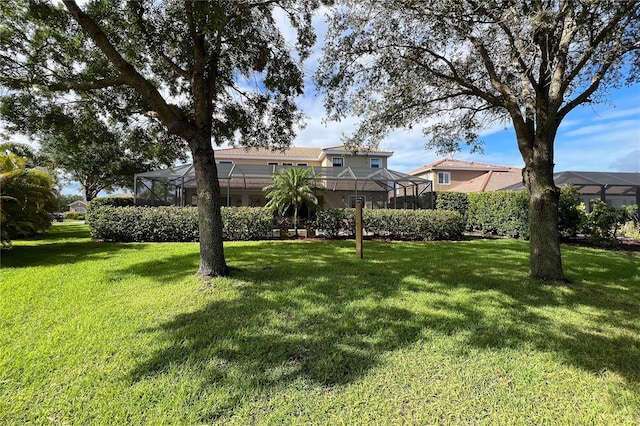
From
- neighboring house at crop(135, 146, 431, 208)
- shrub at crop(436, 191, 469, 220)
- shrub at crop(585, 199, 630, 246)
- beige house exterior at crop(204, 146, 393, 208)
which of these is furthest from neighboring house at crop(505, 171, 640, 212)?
beige house exterior at crop(204, 146, 393, 208)

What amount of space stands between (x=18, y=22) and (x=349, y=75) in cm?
681

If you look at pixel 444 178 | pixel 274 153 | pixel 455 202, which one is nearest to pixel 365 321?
pixel 455 202

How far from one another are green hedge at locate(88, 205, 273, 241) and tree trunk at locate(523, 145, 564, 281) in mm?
8167

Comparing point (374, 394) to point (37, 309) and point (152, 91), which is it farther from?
point (152, 91)

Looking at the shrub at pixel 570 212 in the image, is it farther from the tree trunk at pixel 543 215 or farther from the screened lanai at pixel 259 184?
the tree trunk at pixel 543 215

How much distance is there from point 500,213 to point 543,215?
8.13 meters

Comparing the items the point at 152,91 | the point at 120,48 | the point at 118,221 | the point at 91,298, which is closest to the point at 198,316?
the point at 91,298

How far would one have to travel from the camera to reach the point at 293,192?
12.4 metres

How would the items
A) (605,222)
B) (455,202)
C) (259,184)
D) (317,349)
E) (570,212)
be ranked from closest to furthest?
(317,349) < (605,222) < (570,212) < (455,202) < (259,184)

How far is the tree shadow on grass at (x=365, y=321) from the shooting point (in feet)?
8.70

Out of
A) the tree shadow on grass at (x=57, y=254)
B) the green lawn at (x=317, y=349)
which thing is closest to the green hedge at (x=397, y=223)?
the green lawn at (x=317, y=349)

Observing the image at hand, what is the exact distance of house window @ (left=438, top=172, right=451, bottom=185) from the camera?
1220 inches

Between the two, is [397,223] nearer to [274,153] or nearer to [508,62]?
[508,62]

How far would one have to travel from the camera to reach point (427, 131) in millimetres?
8172
